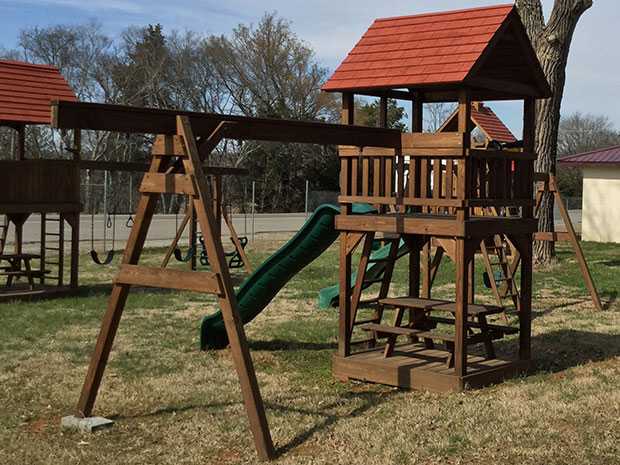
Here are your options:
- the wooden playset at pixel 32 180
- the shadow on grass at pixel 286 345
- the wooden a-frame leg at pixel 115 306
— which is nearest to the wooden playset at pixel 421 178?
the wooden a-frame leg at pixel 115 306

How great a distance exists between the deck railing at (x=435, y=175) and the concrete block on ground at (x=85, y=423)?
11.0 feet

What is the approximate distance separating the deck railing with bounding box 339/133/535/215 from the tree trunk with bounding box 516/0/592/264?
10390 mm

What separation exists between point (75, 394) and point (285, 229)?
2779 cm

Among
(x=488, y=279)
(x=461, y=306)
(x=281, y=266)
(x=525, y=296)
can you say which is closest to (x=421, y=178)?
→ (x=461, y=306)

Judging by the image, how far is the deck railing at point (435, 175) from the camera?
8.50 metres

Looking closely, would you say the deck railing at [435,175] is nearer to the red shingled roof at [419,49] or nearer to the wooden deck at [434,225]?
the wooden deck at [434,225]

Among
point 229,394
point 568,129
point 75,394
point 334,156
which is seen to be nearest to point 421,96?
point 229,394

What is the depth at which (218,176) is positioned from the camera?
18578 mm

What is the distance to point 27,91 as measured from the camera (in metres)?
16.5

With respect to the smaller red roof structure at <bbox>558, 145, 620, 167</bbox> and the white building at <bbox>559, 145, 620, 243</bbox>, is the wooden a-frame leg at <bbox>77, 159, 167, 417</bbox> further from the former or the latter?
the white building at <bbox>559, 145, 620, 243</bbox>

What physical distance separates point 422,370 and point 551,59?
501 inches

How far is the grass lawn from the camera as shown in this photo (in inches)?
256

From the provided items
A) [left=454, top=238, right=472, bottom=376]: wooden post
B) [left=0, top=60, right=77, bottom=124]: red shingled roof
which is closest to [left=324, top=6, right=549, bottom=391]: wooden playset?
[left=454, top=238, right=472, bottom=376]: wooden post

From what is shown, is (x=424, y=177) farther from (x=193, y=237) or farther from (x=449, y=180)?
(x=193, y=237)
